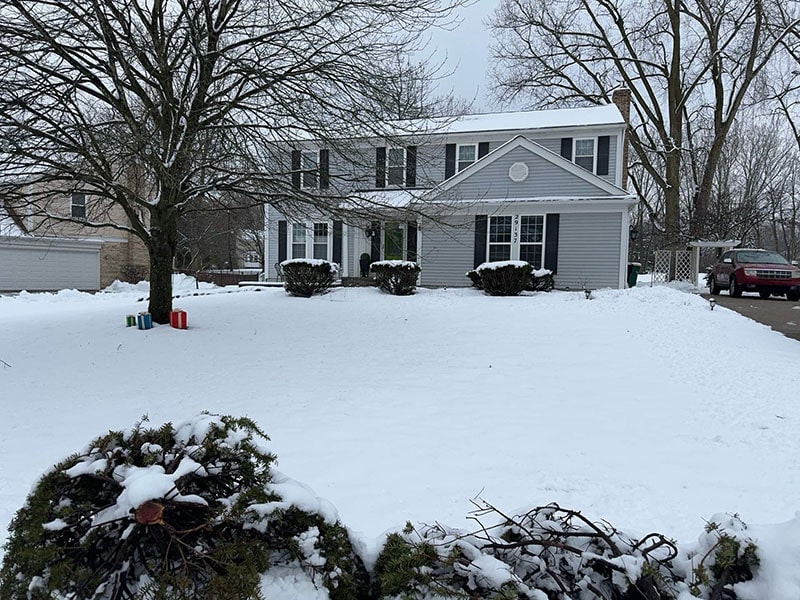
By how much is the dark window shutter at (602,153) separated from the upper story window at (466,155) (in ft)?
14.5

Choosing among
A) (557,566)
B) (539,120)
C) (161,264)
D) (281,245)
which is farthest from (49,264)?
(557,566)

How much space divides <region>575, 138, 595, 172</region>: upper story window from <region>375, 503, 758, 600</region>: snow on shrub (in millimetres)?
18309

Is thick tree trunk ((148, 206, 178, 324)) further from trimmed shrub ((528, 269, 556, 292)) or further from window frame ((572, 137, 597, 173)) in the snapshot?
window frame ((572, 137, 597, 173))

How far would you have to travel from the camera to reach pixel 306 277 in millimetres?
14461

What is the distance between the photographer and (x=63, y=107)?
714 cm

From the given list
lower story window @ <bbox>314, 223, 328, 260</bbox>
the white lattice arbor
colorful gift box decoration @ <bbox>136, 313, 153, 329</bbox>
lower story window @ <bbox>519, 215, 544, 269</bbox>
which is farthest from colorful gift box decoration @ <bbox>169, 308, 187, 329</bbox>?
the white lattice arbor

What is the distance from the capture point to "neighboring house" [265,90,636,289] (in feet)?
52.9

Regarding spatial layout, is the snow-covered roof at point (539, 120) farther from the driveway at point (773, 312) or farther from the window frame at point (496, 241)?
the driveway at point (773, 312)

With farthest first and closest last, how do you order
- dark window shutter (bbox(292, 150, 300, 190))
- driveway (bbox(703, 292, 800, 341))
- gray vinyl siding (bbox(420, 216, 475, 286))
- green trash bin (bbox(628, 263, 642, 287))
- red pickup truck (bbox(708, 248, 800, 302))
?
green trash bin (bbox(628, 263, 642, 287)) < gray vinyl siding (bbox(420, 216, 475, 286)) < red pickup truck (bbox(708, 248, 800, 302)) < driveway (bbox(703, 292, 800, 341)) < dark window shutter (bbox(292, 150, 300, 190))

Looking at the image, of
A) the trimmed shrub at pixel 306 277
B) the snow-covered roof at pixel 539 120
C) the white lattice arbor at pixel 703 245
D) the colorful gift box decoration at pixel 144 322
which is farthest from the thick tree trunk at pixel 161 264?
the white lattice arbor at pixel 703 245

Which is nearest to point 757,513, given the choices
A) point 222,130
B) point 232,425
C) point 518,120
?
point 232,425

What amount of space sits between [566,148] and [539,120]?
5.80 ft

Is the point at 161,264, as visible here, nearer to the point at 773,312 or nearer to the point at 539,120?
the point at 773,312

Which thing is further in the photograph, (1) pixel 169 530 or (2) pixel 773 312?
(2) pixel 773 312
